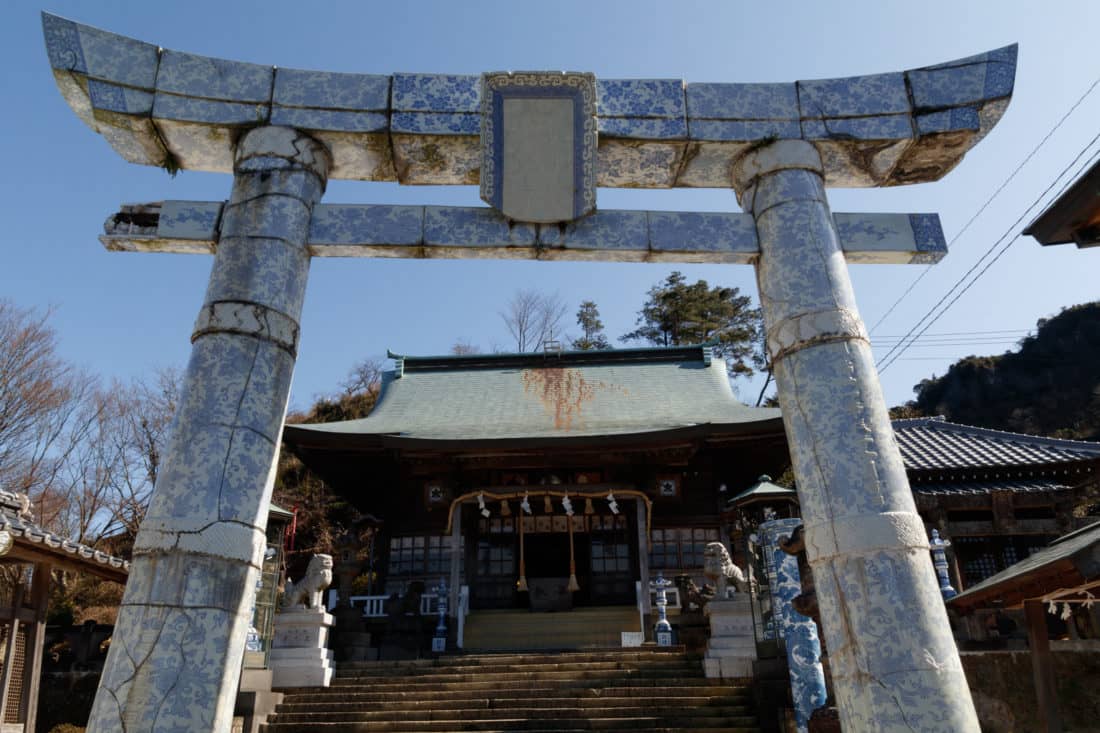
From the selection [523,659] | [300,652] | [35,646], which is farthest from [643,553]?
[35,646]

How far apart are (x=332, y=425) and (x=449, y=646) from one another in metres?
6.49

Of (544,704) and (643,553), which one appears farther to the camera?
(643,553)

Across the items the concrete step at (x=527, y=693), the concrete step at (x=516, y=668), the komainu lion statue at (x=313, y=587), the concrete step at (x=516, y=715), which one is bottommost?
the concrete step at (x=516, y=715)

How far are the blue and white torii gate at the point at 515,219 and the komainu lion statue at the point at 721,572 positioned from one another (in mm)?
5944

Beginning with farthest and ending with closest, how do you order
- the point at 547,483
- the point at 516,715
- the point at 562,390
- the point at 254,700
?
the point at 562,390 → the point at 547,483 → the point at 516,715 → the point at 254,700

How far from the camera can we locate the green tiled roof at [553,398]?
15914mm

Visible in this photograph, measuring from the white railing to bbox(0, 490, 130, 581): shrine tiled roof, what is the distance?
577 centimetres

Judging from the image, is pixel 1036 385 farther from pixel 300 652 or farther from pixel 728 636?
pixel 300 652

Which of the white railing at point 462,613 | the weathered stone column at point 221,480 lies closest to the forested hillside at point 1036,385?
the white railing at point 462,613

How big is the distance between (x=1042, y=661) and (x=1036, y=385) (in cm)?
3781

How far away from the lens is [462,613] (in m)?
13.9

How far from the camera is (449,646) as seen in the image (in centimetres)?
1334

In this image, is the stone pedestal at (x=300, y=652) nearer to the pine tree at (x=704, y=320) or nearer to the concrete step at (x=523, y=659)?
the concrete step at (x=523, y=659)

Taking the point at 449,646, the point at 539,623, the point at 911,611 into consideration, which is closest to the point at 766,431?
the point at 539,623
